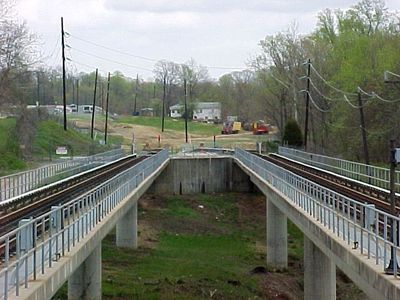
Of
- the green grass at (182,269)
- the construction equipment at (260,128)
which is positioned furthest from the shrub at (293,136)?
the construction equipment at (260,128)

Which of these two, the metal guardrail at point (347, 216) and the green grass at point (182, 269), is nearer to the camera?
the metal guardrail at point (347, 216)

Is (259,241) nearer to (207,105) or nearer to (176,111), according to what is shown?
(207,105)

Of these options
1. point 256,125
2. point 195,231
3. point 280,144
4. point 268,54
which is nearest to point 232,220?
point 195,231

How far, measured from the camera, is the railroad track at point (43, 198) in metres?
24.9

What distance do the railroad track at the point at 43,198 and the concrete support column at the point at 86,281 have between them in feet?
7.78

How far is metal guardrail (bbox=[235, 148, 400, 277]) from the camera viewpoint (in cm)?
1606

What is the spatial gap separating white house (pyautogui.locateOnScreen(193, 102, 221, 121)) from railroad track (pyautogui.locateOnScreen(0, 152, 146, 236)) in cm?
11838

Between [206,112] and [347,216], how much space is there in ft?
476

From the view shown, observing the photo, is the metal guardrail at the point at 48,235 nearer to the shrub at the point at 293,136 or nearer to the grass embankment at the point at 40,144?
the grass embankment at the point at 40,144

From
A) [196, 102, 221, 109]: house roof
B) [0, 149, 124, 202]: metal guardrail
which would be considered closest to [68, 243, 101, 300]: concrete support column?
[0, 149, 124, 202]: metal guardrail

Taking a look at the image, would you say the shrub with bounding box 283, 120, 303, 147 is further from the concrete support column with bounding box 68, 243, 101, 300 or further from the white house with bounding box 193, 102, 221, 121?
the white house with bounding box 193, 102, 221, 121

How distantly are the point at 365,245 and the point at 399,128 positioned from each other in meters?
41.2

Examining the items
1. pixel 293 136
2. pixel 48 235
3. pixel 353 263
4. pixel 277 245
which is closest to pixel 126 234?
pixel 277 245

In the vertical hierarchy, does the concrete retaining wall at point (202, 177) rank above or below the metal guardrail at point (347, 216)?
below
